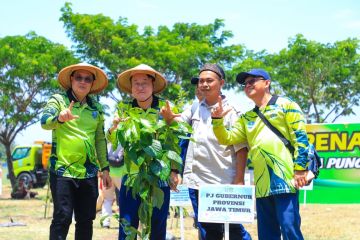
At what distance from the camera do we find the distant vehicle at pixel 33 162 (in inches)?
971

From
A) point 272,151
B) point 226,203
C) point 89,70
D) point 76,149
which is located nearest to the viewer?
point 272,151

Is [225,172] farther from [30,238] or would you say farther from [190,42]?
[190,42]

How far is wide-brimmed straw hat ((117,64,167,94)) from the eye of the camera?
454 centimetres

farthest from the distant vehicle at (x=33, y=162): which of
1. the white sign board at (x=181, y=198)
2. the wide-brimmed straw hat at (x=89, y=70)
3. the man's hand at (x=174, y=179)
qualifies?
the man's hand at (x=174, y=179)

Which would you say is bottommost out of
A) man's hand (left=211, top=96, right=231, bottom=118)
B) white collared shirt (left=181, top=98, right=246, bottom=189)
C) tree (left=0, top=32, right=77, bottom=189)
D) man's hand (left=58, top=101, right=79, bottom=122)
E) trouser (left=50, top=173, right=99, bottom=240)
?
trouser (left=50, top=173, right=99, bottom=240)

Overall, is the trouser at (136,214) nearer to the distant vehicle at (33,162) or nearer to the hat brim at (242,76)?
the hat brim at (242,76)

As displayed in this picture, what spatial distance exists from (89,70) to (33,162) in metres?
21.0

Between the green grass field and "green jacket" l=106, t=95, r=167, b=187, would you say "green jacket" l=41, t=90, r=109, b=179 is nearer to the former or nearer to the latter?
"green jacket" l=106, t=95, r=167, b=187

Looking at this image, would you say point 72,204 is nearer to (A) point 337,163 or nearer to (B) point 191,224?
(B) point 191,224

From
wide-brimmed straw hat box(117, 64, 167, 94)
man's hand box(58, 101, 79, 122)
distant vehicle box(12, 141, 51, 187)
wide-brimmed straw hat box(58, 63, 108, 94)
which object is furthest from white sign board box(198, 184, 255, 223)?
distant vehicle box(12, 141, 51, 187)

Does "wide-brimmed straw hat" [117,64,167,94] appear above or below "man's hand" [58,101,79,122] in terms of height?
above

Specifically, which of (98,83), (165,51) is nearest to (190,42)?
(165,51)

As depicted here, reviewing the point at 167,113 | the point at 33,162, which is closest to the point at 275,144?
the point at 167,113

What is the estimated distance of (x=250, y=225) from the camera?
9625mm
